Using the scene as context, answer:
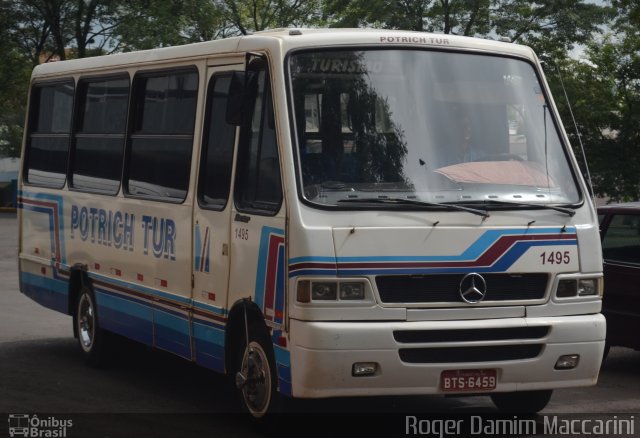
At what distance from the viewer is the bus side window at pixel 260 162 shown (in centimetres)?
836

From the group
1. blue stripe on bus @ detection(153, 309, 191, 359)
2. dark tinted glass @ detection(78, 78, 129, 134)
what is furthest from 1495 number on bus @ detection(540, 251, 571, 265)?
dark tinted glass @ detection(78, 78, 129, 134)

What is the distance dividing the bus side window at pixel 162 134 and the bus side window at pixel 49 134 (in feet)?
5.98

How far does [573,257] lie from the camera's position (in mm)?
8406

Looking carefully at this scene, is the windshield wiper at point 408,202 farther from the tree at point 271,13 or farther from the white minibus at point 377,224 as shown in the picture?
the tree at point 271,13

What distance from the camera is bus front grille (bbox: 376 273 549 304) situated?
7.89 meters

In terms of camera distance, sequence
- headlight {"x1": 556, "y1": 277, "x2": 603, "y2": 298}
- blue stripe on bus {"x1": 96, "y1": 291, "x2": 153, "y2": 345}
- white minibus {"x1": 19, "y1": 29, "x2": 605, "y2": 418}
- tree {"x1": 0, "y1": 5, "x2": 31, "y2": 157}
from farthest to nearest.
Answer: tree {"x1": 0, "y1": 5, "x2": 31, "y2": 157}
blue stripe on bus {"x1": 96, "y1": 291, "x2": 153, "y2": 345}
headlight {"x1": 556, "y1": 277, "x2": 603, "y2": 298}
white minibus {"x1": 19, "y1": 29, "x2": 605, "y2": 418}

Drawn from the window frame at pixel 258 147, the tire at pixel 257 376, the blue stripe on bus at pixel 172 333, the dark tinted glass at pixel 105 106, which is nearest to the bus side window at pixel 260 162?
the window frame at pixel 258 147

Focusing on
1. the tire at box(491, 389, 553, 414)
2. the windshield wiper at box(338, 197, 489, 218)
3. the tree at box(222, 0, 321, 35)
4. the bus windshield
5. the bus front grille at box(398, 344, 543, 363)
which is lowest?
the tire at box(491, 389, 553, 414)

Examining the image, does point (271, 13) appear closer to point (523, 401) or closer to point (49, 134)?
point (49, 134)

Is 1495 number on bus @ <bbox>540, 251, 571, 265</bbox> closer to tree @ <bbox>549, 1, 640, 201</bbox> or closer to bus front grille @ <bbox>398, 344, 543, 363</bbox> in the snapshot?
bus front grille @ <bbox>398, 344, 543, 363</bbox>

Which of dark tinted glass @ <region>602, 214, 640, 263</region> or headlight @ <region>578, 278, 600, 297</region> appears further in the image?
dark tinted glass @ <region>602, 214, 640, 263</region>

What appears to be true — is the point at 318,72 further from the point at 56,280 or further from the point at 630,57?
the point at 630,57

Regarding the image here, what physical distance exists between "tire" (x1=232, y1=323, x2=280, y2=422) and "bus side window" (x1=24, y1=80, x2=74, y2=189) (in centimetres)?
461
